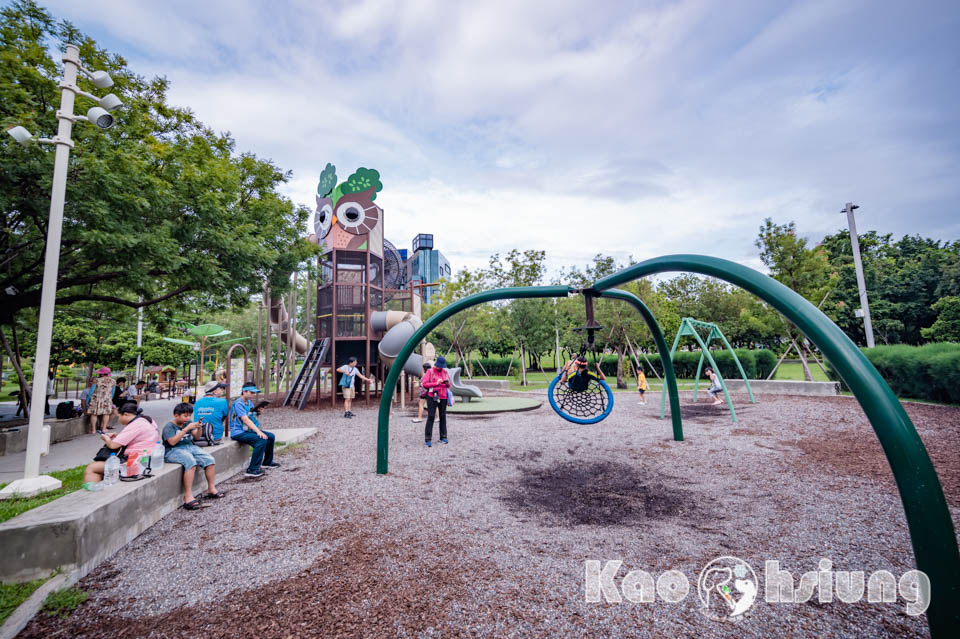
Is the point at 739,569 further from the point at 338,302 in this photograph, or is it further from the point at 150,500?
the point at 338,302

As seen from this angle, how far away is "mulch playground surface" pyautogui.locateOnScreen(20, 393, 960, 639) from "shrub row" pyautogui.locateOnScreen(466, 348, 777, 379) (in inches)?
480

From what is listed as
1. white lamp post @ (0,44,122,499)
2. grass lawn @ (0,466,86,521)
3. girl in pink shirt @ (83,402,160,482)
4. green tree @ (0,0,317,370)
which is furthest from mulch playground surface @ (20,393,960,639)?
green tree @ (0,0,317,370)

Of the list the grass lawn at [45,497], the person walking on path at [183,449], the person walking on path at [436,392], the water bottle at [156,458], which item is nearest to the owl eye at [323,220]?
the person walking on path at [436,392]

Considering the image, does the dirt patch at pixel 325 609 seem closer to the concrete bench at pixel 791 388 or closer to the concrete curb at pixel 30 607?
the concrete curb at pixel 30 607

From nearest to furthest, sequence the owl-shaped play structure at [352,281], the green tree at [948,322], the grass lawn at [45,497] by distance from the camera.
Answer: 1. the grass lawn at [45,497]
2. the owl-shaped play structure at [352,281]
3. the green tree at [948,322]

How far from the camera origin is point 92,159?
23.6 ft

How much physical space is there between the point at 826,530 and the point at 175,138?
49.4 feet

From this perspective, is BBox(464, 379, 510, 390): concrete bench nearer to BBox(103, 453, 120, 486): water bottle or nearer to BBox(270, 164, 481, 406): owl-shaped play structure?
BBox(270, 164, 481, 406): owl-shaped play structure

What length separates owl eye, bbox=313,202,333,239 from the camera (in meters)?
16.3

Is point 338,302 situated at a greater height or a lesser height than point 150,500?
greater

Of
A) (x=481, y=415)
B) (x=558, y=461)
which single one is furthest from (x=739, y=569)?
(x=481, y=415)

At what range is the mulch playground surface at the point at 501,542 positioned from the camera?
9.44ft

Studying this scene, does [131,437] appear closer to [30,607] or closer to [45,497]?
[45,497]

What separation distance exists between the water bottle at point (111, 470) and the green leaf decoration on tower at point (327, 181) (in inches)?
551
